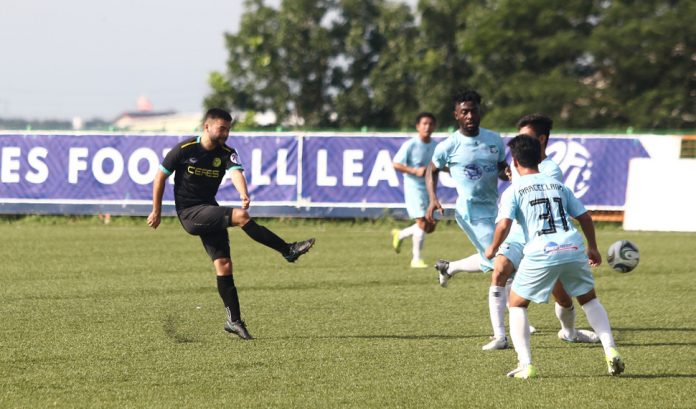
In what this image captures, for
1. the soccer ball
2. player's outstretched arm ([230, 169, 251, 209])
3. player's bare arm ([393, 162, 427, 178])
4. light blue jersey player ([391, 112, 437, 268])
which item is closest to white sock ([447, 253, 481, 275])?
the soccer ball

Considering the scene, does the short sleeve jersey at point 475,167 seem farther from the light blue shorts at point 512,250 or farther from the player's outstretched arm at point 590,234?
the player's outstretched arm at point 590,234

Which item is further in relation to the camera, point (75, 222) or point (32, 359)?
point (75, 222)

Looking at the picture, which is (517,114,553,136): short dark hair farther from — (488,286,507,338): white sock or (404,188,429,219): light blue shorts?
(404,188,429,219): light blue shorts

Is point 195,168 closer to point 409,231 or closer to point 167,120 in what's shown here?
point 409,231

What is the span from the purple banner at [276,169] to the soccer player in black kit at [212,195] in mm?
12925

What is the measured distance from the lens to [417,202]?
1619 cm

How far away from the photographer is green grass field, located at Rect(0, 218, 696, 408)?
7.37 metres

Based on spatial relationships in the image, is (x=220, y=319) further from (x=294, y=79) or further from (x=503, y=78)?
(x=294, y=79)

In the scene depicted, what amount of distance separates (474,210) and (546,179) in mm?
2544

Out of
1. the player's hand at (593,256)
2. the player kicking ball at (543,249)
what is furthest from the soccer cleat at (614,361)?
the player's hand at (593,256)

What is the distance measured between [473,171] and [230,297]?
7.56 feet

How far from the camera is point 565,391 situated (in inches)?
293

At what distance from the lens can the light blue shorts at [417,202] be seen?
1614cm

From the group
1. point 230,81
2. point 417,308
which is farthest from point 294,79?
point 417,308
